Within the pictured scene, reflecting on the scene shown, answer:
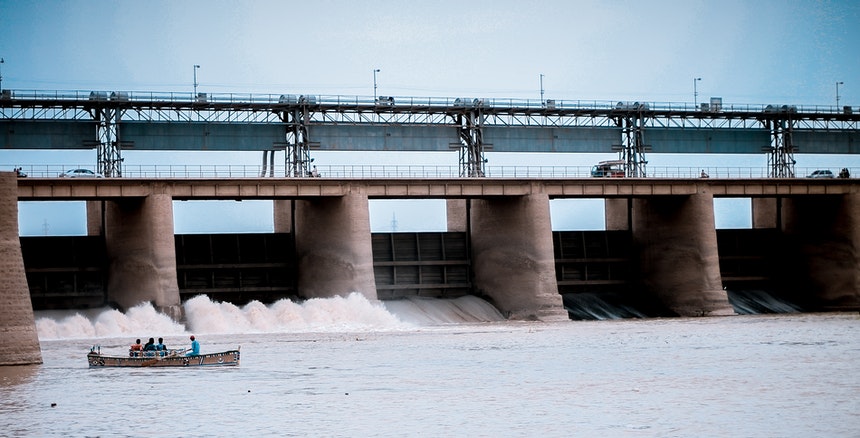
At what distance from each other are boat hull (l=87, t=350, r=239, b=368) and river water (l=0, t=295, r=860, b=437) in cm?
104

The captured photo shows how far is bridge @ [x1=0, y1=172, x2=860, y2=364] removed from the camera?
63094mm

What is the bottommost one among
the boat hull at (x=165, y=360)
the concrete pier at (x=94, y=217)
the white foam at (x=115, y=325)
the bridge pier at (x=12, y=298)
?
the boat hull at (x=165, y=360)

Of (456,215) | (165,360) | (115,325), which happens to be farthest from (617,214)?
(165,360)

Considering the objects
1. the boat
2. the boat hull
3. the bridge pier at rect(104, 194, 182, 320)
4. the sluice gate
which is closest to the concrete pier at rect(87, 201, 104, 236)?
the sluice gate

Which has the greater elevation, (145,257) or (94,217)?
(94,217)

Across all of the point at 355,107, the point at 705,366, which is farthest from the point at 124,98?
the point at 705,366

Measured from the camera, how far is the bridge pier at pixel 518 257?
69562 mm

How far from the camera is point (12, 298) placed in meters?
41.4

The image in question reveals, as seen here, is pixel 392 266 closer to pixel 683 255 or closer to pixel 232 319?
pixel 232 319

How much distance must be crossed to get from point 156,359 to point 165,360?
33 cm

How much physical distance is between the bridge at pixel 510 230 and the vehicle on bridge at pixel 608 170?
184 centimetres

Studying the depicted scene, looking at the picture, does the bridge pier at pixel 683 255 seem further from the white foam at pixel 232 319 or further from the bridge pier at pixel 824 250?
the white foam at pixel 232 319

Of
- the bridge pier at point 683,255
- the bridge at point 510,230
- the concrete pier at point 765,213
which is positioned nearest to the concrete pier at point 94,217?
the bridge at point 510,230

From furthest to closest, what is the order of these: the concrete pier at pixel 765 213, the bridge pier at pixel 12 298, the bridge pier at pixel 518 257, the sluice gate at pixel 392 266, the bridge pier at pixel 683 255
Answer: the concrete pier at pixel 765 213 < the bridge pier at pixel 683 255 < the bridge pier at pixel 518 257 < the sluice gate at pixel 392 266 < the bridge pier at pixel 12 298
